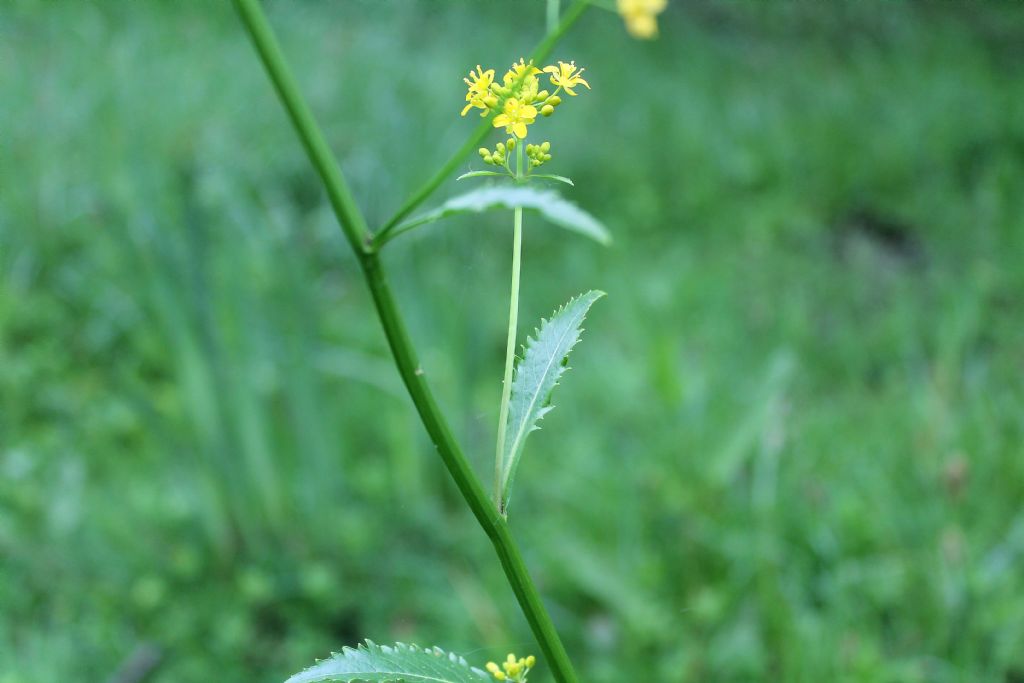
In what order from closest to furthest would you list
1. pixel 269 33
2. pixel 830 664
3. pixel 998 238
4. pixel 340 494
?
1. pixel 269 33
2. pixel 830 664
3. pixel 340 494
4. pixel 998 238

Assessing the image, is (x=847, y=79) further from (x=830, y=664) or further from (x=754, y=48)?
(x=830, y=664)

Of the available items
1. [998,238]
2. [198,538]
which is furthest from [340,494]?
[998,238]

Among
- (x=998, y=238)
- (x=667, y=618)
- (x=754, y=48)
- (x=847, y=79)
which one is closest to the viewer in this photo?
(x=667, y=618)

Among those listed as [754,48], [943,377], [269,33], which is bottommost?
[269,33]

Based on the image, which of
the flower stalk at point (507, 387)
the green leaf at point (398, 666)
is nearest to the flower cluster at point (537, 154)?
the flower stalk at point (507, 387)

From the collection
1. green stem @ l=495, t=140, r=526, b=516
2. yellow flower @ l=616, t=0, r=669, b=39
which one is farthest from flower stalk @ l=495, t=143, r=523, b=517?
yellow flower @ l=616, t=0, r=669, b=39

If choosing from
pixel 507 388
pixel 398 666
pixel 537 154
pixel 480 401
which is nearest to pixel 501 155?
pixel 537 154

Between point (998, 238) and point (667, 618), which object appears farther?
point (998, 238)
